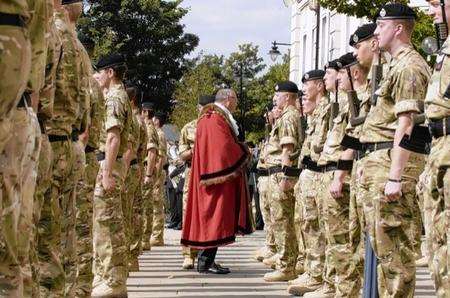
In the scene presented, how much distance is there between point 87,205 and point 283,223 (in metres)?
4.78

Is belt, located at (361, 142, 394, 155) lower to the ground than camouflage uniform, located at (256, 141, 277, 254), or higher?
higher

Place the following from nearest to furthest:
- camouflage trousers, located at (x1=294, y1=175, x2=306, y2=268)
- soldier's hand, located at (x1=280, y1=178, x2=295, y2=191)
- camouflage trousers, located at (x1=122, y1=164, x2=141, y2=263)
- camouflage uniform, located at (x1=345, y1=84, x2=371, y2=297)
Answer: camouflage uniform, located at (x1=345, y1=84, x2=371, y2=297), camouflage trousers, located at (x1=294, y1=175, x2=306, y2=268), camouflage trousers, located at (x1=122, y1=164, x2=141, y2=263), soldier's hand, located at (x1=280, y1=178, x2=295, y2=191)

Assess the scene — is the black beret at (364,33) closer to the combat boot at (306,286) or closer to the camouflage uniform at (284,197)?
the combat boot at (306,286)

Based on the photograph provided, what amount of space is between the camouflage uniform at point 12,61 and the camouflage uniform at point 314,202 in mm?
6090

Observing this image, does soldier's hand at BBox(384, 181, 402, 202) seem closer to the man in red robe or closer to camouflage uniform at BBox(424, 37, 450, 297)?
camouflage uniform at BBox(424, 37, 450, 297)

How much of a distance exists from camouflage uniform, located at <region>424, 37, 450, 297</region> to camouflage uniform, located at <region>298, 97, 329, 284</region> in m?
4.50

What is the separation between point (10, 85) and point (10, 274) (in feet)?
2.71

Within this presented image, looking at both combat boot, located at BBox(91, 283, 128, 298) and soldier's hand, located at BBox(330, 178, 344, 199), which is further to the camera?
combat boot, located at BBox(91, 283, 128, 298)

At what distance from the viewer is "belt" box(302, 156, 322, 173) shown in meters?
10.0

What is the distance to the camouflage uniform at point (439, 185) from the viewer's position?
521 cm

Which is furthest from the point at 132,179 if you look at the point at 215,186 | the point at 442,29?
the point at 442,29

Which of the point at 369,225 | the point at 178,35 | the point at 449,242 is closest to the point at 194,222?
the point at 369,225

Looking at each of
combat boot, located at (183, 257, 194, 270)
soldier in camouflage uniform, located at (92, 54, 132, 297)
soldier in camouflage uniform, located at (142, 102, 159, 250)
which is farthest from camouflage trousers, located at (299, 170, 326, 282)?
soldier in camouflage uniform, located at (142, 102, 159, 250)

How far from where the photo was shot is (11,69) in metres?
3.99
